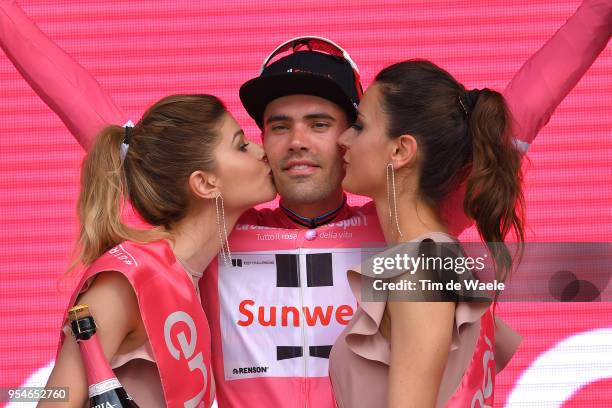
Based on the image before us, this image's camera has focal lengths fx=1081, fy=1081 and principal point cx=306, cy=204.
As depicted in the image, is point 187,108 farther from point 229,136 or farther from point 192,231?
point 192,231

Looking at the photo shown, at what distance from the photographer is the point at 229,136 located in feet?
7.36

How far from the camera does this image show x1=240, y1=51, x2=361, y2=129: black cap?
2354 millimetres

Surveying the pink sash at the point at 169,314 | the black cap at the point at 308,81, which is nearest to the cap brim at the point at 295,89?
the black cap at the point at 308,81

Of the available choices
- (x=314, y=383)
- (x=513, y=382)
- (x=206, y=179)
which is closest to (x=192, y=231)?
(x=206, y=179)

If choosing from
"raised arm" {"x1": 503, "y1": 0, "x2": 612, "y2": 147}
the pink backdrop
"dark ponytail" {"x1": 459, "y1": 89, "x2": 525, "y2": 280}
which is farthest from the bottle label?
the pink backdrop

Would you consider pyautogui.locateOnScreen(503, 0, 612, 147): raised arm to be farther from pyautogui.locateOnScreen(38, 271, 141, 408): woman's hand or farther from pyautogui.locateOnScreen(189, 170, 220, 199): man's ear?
pyautogui.locateOnScreen(38, 271, 141, 408): woman's hand

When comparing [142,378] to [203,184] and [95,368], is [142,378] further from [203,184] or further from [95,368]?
[203,184]

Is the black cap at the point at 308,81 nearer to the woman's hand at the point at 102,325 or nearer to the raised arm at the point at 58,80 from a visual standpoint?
the raised arm at the point at 58,80

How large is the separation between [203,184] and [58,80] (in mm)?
470

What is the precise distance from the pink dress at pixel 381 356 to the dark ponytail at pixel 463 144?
0.09m

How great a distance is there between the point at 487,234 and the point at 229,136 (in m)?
0.59

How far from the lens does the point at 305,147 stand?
233cm

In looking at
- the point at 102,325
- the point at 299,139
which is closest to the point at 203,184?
the point at 299,139

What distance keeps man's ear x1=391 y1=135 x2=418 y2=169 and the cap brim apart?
35 cm
